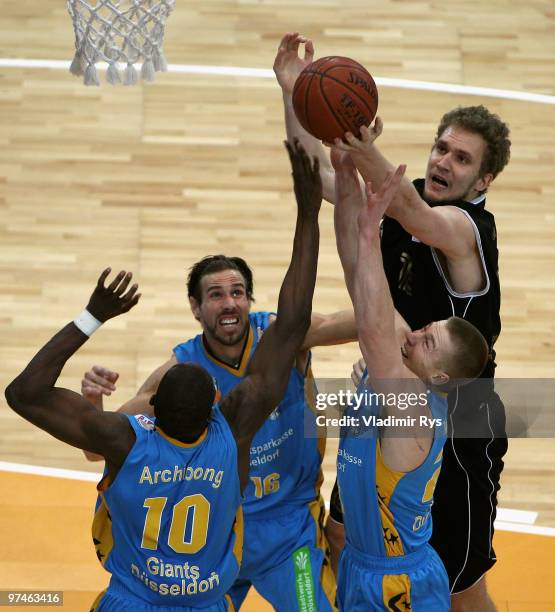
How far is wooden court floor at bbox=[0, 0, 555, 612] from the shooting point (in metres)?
6.57

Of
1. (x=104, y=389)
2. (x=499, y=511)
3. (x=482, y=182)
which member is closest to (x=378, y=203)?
(x=482, y=182)

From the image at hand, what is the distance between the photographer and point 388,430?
425 cm

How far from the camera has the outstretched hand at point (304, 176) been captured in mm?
4020

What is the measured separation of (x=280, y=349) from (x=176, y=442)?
0.54m

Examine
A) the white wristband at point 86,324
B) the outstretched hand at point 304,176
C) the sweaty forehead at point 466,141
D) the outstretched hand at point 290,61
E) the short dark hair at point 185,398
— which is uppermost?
the outstretched hand at point 290,61

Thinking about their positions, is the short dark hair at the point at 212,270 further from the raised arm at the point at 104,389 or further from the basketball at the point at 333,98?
the basketball at the point at 333,98

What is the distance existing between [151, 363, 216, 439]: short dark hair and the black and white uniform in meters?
1.22

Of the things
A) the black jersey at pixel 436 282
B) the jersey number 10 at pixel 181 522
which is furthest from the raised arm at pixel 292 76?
the jersey number 10 at pixel 181 522

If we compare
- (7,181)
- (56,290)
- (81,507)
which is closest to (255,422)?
(81,507)

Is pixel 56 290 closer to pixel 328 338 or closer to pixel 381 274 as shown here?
pixel 328 338

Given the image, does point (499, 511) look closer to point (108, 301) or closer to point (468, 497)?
point (468, 497)

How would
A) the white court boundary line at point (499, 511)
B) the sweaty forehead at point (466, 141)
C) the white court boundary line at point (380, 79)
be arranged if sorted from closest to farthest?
the sweaty forehead at point (466, 141), the white court boundary line at point (499, 511), the white court boundary line at point (380, 79)

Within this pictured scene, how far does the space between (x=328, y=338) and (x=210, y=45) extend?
5.02 meters

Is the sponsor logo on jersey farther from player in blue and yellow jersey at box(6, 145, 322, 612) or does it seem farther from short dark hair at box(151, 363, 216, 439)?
short dark hair at box(151, 363, 216, 439)
